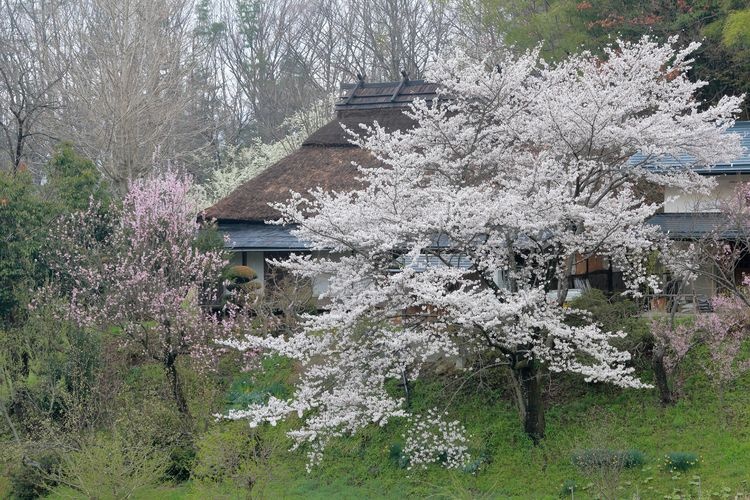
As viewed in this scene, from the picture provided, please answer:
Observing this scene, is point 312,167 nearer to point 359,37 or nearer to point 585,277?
point 585,277

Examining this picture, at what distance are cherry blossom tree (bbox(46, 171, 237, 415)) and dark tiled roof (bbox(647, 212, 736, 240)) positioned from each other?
7.64m

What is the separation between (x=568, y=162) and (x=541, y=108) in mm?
852

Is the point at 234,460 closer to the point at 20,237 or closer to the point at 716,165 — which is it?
the point at 20,237

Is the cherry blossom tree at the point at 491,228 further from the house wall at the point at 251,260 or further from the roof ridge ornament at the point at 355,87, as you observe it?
the roof ridge ornament at the point at 355,87

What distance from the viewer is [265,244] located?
62.3 ft

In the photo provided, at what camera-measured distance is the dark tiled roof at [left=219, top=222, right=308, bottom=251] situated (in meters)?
18.9

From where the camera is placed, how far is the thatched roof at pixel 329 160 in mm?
20250

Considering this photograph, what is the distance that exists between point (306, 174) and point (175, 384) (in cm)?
770

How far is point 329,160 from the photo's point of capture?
70.2 ft

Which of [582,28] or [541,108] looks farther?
[582,28]

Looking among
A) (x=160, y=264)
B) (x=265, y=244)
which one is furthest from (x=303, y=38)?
(x=160, y=264)

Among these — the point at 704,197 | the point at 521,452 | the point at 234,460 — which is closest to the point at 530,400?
the point at 521,452

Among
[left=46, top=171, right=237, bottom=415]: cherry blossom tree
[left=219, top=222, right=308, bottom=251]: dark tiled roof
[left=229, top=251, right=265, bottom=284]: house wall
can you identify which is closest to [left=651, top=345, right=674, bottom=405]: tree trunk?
[left=46, top=171, right=237, bottom=415]: cherry blossom tree

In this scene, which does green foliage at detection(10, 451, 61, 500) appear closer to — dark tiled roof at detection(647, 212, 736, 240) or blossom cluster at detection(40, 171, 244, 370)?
blossom cluster at detection(40, 171, 244, 370)
